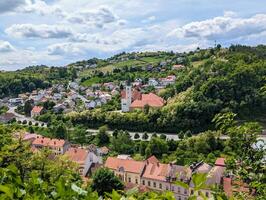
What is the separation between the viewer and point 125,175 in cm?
3738

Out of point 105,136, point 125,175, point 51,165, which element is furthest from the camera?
point 105,136

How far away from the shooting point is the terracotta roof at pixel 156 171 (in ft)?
114

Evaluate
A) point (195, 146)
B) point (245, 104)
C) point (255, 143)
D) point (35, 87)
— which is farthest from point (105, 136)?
point (35, 87)

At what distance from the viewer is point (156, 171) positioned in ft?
117

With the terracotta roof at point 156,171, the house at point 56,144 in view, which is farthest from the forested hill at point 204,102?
the terracotta roof at point 156,171

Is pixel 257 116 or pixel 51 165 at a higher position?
pixel 51 165

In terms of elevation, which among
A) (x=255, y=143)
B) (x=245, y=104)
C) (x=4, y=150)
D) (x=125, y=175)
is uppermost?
(x=255, y=143)

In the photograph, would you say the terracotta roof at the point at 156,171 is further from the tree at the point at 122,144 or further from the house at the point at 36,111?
the house at the point at 36,111

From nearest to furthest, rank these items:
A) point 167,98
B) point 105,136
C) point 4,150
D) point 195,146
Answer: point 4,150 → point 195,146 → point 105,136 → point 167,98

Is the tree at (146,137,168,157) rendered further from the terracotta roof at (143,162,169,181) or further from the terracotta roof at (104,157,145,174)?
the terracotta roof at (143,162,169,181)

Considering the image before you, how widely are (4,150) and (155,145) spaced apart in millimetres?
31981

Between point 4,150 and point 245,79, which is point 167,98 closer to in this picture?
point 245,79

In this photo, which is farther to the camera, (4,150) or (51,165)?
(51,165)

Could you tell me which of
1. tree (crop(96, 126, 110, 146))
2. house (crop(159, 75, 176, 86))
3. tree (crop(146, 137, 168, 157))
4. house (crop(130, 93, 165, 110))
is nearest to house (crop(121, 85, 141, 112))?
house (crop(130, 93, 165, 110))
